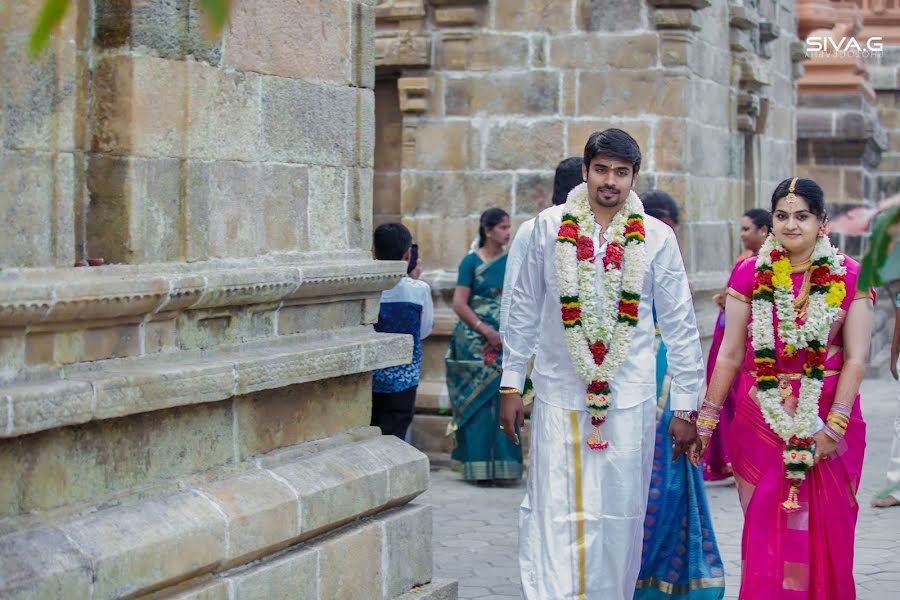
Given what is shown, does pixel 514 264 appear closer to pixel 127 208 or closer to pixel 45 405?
pixel 127 208

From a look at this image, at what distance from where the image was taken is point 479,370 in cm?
970

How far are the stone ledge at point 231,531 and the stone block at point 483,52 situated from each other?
5206 millimetres

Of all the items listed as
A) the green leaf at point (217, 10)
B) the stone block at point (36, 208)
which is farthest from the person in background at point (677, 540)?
the green leaf at point (217, 10)

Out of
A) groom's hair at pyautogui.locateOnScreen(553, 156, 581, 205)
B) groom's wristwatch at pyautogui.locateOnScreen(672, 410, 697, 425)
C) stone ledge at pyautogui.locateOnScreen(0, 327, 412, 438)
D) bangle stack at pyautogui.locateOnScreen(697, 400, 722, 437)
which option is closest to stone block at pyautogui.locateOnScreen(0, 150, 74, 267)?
stone ledge at pyautogui.locateOnScreen(0, 327, 412, 438)

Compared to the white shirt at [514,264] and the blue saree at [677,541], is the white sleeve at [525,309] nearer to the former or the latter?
the white shirt at [514,264]

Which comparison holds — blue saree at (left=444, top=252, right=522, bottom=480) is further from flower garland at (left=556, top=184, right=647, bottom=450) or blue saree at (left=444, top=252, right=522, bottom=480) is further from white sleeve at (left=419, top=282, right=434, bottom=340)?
flower garland at (left=556, top=184, right=647, bottom=450)

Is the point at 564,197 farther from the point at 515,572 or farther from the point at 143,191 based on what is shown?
the point at 143,191

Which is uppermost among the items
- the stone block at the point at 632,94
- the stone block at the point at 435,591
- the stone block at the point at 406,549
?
the stone block at the point at 632,94

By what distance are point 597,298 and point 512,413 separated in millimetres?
518

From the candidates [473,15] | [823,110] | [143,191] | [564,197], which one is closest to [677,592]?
[564,197]

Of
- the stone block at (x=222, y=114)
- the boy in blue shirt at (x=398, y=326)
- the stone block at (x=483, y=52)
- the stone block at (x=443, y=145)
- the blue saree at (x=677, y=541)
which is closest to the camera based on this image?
the stone block at (x=222, y=114)

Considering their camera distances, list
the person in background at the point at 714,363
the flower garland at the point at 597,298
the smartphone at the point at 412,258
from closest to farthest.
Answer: the flower garland at the point at 597,298
the person in background at the point at 714,363
the smartphone at the point at 412,258

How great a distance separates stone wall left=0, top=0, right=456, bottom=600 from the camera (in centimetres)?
405

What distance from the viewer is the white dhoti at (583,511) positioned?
18.1 ft
